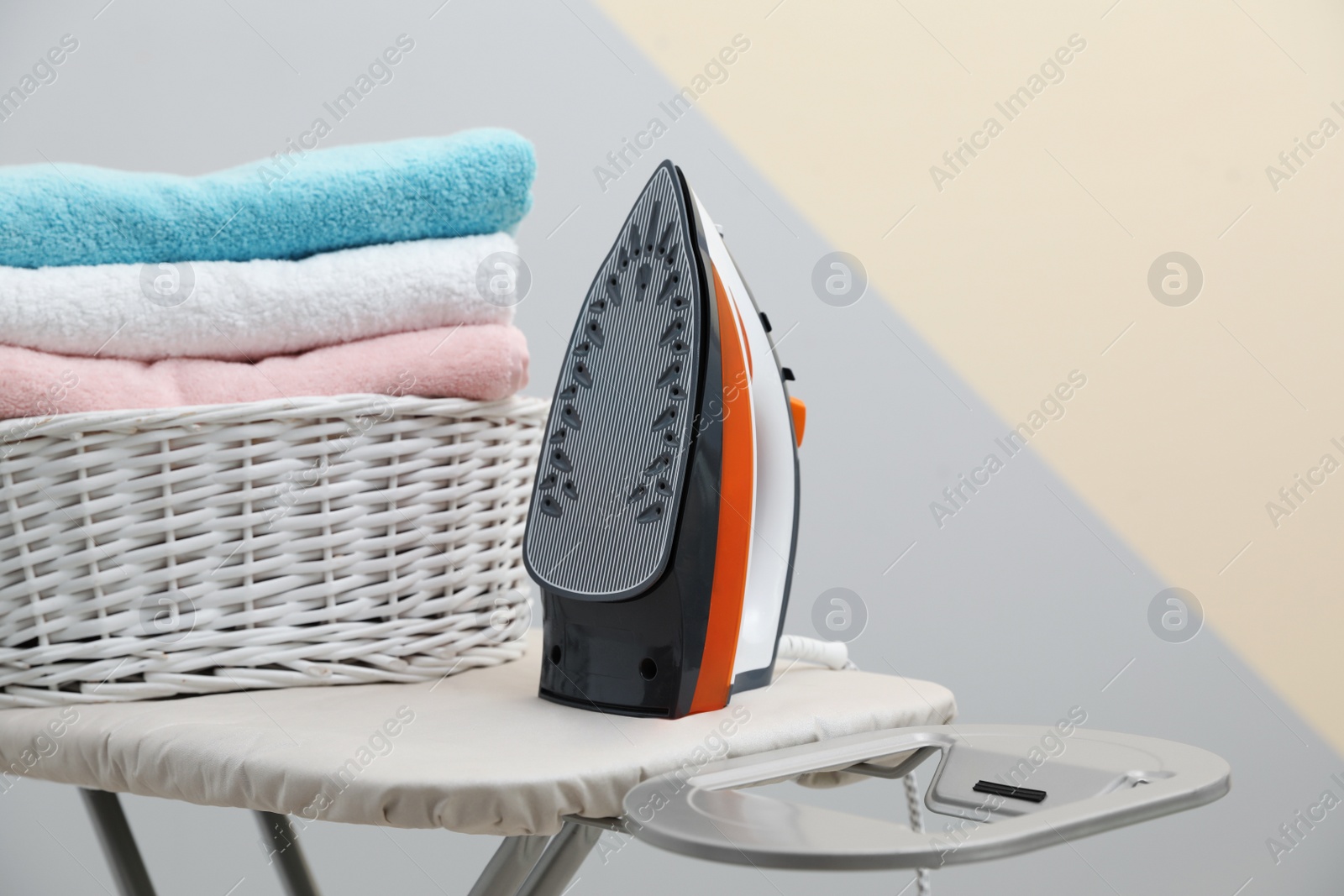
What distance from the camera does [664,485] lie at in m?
0.51

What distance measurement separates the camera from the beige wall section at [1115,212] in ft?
4.09

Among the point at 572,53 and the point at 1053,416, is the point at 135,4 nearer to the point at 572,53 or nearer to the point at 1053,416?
the point at 572,53

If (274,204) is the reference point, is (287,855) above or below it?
below

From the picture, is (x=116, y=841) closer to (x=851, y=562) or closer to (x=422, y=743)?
(x=422, y=743)

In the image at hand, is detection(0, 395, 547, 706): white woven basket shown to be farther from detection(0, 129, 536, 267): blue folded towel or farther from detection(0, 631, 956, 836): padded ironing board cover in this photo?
detection(0, 129, 536, 267): blue folded towel

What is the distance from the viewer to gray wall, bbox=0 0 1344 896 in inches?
48.5

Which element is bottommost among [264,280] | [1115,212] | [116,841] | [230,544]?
[116,841]

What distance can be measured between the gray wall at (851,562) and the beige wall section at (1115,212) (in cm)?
6

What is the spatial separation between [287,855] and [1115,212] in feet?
3.63

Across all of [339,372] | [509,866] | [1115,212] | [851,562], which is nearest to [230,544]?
[339,372]

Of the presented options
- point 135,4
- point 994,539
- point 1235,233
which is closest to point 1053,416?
point 994,539

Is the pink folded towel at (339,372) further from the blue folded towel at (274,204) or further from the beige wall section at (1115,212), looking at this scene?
the beige wall section at (1115,212)

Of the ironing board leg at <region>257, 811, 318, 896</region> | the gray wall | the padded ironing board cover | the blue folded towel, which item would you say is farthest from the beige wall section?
the ironing board leg at <region>257, 811, 318, 896</region>

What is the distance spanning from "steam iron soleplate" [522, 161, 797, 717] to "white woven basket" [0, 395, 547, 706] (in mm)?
92
